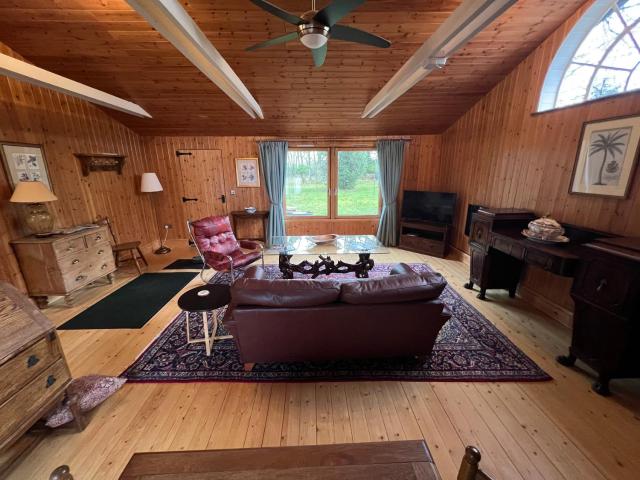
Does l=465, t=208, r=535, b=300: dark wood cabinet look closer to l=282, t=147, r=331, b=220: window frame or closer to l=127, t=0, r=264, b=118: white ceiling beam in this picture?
l=282, t=147, r=331, b=220: window frame

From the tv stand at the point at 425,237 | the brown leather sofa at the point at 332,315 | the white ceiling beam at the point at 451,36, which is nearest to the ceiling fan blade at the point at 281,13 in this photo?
the white ceiling beam at the point at 451,36

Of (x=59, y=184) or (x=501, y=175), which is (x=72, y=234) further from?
(x=501, y=175)

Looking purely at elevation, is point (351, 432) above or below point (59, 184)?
below

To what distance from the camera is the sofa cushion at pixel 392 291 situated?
1748 millimetres

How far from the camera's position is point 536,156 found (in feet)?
10.1

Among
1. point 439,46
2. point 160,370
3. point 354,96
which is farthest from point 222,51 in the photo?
point 160,370

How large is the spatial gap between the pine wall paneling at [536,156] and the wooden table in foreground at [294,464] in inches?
111

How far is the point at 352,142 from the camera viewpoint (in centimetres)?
539

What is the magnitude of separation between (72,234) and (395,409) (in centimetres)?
406

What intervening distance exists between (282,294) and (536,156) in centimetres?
344

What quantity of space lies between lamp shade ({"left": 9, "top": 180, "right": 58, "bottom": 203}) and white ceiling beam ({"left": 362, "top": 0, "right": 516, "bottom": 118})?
4261 mm

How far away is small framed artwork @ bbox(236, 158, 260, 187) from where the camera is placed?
5.41 m

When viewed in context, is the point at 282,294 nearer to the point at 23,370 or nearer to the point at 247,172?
the point at 23,370

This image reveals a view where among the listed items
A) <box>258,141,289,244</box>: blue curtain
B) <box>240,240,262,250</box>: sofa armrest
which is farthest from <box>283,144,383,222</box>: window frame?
<box>240,240,262,250</box>: sofa armrest
